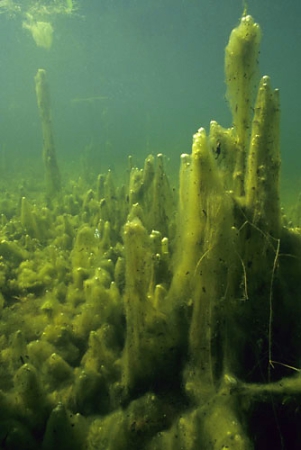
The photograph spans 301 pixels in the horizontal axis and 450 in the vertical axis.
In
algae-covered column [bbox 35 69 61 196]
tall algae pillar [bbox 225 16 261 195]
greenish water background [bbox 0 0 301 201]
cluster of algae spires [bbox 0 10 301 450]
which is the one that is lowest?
cluster of algae spires [bbox 0 10 301 450]

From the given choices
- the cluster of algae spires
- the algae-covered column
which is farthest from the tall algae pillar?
the algae-covered column

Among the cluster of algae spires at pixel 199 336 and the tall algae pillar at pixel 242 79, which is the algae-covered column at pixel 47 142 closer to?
the cluster of algae spires at pixel 199 336

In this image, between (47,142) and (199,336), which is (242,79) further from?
(47,142)

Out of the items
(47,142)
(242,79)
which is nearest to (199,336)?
(242,79)

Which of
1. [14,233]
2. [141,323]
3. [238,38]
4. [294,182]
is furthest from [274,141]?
[294,182]

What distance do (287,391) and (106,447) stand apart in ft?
4.30

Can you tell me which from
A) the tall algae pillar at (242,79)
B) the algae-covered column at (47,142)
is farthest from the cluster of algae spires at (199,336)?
the algae-covered column at (47,142)

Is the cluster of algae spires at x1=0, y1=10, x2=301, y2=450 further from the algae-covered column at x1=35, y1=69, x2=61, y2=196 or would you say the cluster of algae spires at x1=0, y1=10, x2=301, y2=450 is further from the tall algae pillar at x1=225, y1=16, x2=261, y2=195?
the algae-covered column at x1=35, y1=69, x2=61, y2=196

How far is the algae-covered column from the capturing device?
10.6m

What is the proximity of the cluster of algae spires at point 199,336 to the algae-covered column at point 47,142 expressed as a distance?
7406mm

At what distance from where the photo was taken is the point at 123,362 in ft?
9.64

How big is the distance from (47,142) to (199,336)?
31.9ft

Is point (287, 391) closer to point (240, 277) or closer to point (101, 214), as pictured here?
point (240, 277)

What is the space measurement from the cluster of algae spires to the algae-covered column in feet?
24.3
